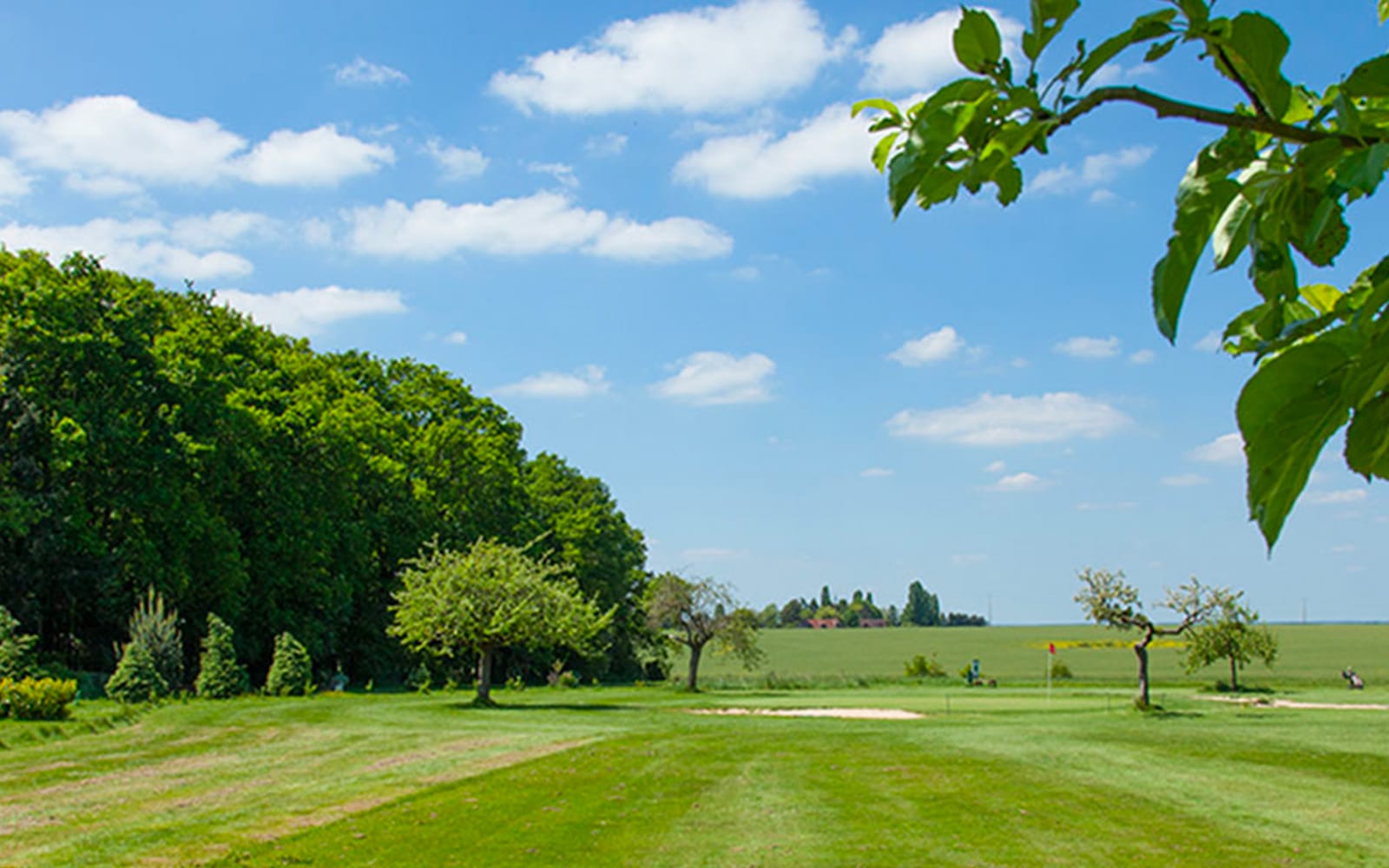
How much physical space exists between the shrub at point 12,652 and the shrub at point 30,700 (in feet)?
5.96

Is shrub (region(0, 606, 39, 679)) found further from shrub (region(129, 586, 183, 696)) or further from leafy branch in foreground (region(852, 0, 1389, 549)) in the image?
leafy branch in foreground (region(852, 0, 1389, 549))

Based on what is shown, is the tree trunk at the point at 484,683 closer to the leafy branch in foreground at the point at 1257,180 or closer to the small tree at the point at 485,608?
the small tree at the point at 485,608

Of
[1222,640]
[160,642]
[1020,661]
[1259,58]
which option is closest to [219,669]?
[160,642]

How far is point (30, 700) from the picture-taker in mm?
20688

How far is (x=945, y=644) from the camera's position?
370 ft

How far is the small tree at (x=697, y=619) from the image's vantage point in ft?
158

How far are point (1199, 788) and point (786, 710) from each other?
20632 mm

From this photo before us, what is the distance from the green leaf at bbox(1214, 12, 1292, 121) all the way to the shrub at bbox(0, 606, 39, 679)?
2679 centimetres

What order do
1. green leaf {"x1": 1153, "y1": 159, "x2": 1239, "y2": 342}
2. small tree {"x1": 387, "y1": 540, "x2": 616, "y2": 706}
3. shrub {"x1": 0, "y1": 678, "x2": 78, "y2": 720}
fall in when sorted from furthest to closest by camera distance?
small tree {"x1": 387, "y1": 540, "x2": 616, "y2": 706}, shrub {"x1": 0, "y1": 678, "x2": 78, "y2": 720}, green leaf {"x1": 1153, "y1": 159, "x2": 1239, "y2": 342}

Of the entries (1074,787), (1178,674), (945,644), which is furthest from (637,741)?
(945,644)

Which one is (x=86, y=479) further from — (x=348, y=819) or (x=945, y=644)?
(x=945, y=644)

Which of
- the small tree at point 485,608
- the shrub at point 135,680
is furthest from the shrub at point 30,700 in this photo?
the small tree at point 485,608

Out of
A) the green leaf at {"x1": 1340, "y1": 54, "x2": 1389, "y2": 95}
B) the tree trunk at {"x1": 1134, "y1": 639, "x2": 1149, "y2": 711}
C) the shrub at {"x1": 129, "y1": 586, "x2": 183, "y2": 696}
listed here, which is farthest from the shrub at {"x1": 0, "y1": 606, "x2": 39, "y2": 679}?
the tree trunk at {"x1": 1134, "y1": 639, "x2": 1149, "y2": 711}

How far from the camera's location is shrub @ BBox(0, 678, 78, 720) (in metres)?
20.7
